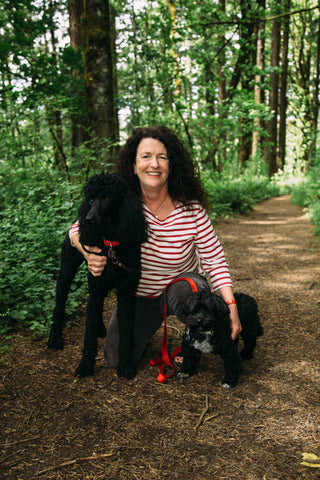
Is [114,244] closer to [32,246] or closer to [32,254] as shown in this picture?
[32,254]

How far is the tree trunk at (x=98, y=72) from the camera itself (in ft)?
16.4

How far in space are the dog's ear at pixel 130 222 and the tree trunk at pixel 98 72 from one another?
2.79 meters

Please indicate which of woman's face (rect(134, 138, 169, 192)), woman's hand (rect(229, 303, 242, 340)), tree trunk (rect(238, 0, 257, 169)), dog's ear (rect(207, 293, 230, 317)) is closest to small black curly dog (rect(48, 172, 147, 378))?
woman's face (rect(134, 138, 169, 192))

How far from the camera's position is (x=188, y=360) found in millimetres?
2541

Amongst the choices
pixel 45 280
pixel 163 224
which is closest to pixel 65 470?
pixel 163 224

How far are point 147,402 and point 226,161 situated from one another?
9265 mm

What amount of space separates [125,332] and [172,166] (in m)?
1.28

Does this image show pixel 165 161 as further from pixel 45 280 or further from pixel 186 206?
pixel 45 280

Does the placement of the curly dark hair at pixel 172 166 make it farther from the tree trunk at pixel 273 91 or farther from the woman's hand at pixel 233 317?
the tree trunk at pixel 273 91

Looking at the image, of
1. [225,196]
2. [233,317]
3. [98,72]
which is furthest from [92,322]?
[225,196]

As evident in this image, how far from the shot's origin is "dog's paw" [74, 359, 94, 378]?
2.55 meters

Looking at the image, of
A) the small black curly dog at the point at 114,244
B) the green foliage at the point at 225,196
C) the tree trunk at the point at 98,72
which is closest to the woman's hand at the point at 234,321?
the small black curly dog at the point at 114,244

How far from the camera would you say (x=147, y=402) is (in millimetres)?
2273

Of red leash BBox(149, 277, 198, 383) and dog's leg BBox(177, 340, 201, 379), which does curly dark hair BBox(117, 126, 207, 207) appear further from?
dog's leg BBox(177, 340, 201, 379)
